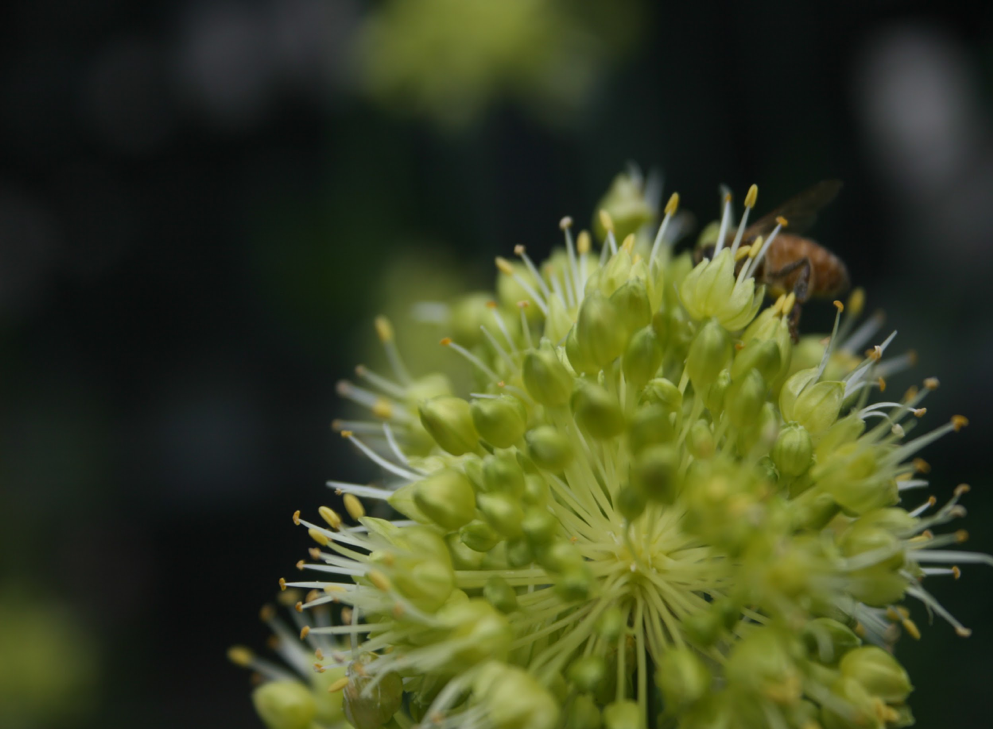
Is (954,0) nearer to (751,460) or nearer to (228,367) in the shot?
(751,460)

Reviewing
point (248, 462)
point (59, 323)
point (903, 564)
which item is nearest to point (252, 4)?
point (59, 323)

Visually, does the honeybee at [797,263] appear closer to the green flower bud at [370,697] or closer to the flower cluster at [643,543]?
the flower cluster at [643,543]

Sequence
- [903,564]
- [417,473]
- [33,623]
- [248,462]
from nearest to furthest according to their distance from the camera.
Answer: [903,564], [417,473], [33,623], [248,462]

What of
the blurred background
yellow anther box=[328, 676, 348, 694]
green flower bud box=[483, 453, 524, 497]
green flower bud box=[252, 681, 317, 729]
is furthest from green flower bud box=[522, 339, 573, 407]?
the blurred background

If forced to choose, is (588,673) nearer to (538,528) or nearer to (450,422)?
(538,528)

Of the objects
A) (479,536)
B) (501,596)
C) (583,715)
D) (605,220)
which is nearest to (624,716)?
(583,715)
